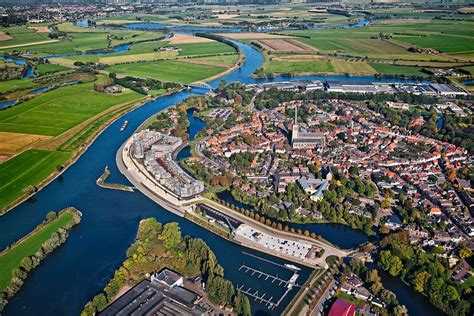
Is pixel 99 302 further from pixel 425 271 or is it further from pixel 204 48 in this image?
pixel 204 48

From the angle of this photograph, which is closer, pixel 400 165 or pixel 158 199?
pixel 158 199

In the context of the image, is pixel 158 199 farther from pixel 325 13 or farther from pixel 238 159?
pixel 325 13

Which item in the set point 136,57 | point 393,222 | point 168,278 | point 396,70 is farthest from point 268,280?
point 136,57

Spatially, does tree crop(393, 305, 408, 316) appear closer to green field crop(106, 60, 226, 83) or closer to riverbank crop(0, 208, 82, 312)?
riverbank crop(0, 208, 82, 312)

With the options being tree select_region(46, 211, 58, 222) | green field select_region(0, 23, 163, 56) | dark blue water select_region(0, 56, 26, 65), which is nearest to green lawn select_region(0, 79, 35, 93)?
dark blue water select_region(0, 56, 26, 65)

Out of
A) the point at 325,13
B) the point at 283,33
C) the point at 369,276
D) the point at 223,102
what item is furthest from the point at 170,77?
the point at 325,13

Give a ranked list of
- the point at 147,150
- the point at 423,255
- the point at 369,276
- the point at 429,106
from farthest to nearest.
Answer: the point at 429,106 → the point at 147,150 → the point at 423,255 → the point at 369,276
